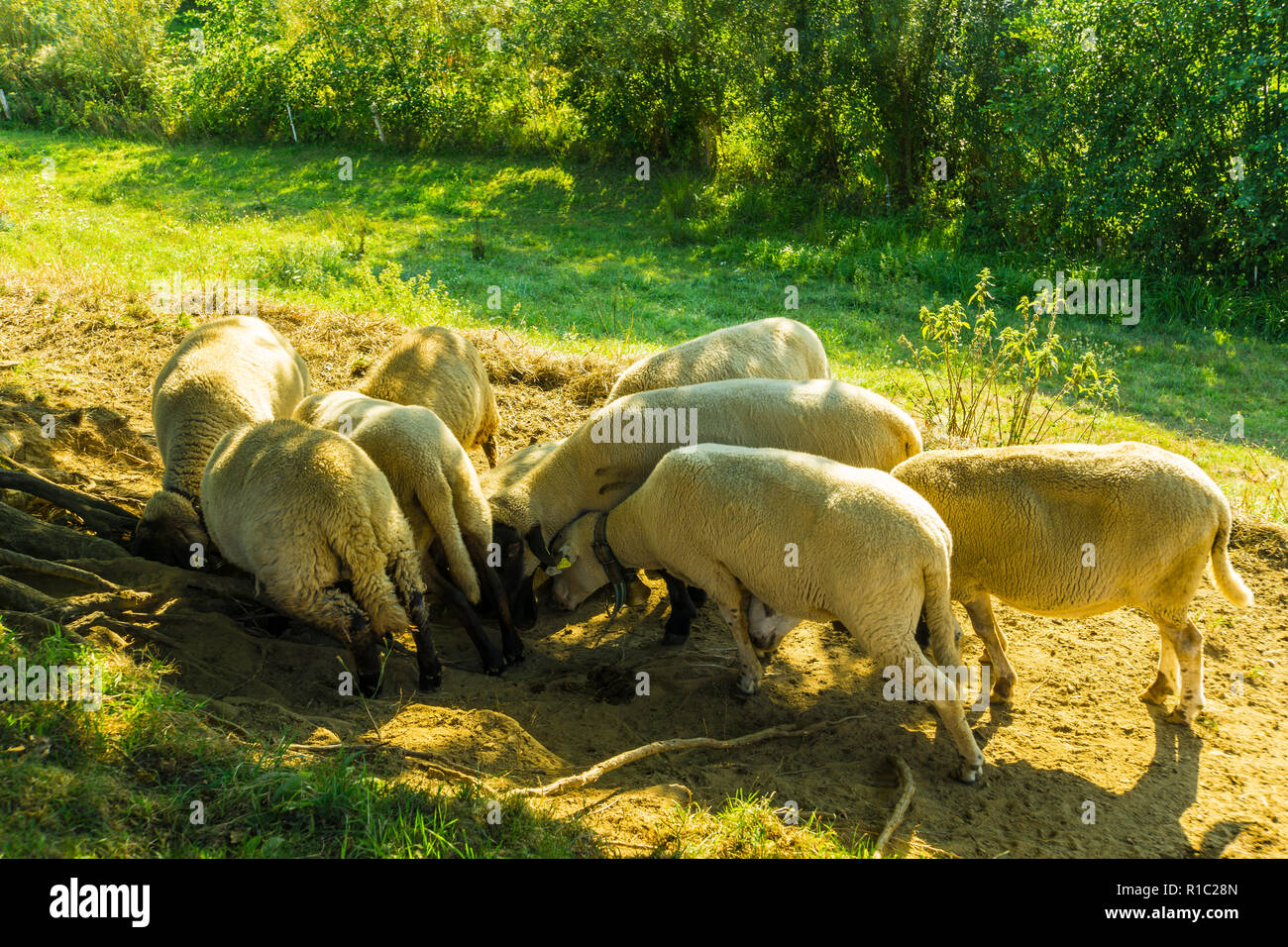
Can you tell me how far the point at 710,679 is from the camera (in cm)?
529

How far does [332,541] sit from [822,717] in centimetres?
267

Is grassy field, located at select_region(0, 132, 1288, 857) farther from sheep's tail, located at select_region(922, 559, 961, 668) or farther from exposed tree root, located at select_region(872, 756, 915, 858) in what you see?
sheep's tail, located at select_region(922, 559, 961, 668)

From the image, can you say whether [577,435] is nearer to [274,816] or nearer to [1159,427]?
[274,816]

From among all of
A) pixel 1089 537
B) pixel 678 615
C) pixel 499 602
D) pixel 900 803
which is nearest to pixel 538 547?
pixel 499 602

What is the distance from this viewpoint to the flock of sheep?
458 centimetres

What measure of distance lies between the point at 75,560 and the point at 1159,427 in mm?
9099

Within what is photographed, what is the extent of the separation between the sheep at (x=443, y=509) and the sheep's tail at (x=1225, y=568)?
3.69 m

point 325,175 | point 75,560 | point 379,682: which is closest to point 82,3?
point 325,175

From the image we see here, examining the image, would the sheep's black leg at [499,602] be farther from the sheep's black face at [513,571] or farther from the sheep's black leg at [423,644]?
the sheep's black leg at [423,644]

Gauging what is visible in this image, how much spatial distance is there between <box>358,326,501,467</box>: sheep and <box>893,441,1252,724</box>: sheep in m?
3.33

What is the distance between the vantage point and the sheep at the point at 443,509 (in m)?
5.27

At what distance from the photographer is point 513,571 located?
5770mm

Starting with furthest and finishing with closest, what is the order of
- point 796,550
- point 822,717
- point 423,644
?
point 822,717 < point 423,644 < point 796,550

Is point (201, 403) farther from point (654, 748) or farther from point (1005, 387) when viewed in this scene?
point (1005, 387)
